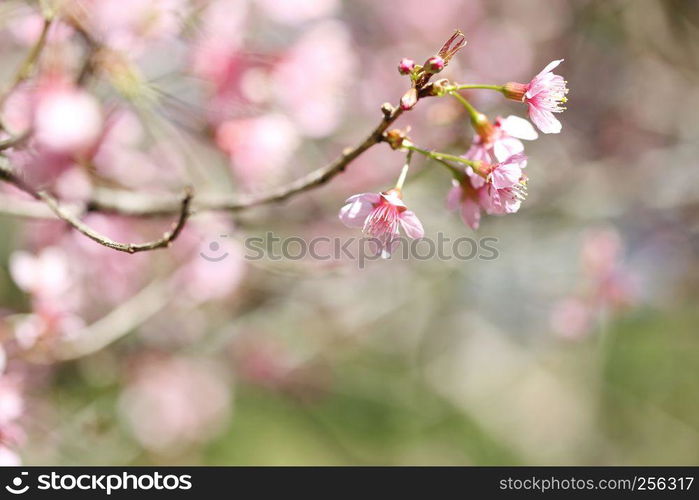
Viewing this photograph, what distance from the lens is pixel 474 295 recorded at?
3.97 metres

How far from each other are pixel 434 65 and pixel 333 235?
80.5 inches

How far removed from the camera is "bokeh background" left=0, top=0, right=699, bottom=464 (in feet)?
5.07

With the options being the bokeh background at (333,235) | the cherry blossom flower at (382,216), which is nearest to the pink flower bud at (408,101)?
the cherry blossom flower at (382,216)

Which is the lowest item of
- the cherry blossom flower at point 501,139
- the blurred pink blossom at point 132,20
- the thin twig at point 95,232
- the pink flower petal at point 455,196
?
the thin twig at point 95,232

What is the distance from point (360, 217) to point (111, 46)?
0.73m

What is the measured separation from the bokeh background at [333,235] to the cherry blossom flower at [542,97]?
45 centimetres

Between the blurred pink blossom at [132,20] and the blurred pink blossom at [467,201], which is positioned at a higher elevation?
the blurred pink blossom at [132,20]

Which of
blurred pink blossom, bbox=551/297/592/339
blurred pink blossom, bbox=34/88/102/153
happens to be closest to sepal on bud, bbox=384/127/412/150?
blurred pink blossom, bbox=34/88/102/153

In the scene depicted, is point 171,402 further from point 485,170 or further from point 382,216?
point 485,170

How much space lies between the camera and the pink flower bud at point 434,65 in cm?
81

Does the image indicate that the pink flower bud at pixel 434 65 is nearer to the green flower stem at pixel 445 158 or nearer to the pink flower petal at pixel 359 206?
the green flower stem at pixel 445 158

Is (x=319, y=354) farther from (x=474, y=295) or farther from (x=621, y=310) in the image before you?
(x=621, y=310)

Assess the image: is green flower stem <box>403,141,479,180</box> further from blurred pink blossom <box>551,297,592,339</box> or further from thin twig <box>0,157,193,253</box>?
blurred pink blossom <box>551,297,592,339</box>
